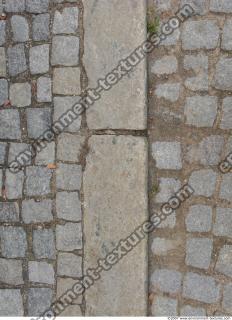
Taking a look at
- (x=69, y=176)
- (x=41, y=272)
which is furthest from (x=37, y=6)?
(x=41, y=272)

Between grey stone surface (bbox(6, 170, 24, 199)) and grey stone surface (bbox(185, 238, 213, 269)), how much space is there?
1.34 metres

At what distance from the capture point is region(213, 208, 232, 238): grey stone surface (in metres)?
3.21

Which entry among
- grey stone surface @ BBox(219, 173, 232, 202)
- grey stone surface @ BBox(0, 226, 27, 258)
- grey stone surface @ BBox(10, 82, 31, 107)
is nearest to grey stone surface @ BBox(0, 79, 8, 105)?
grey stone surface @ BBox(10, 82, 31, 107)

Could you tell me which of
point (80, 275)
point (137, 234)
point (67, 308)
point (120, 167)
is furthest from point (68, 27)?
point (67, 308)

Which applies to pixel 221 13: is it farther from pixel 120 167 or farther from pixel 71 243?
pixel 71 243

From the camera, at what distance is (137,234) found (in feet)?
10.7

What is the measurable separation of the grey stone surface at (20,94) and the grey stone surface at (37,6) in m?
0.54

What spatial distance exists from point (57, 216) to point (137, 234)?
63cm

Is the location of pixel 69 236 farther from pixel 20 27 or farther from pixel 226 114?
pixel 20 27

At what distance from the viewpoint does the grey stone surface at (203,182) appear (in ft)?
10.5

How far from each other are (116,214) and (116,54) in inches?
45.8

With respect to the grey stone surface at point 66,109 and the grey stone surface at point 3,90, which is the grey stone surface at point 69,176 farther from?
the grey stone surface at point 3,90

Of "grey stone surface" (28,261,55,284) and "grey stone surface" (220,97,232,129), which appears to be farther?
"grey stone surface" (28,261,55,284)

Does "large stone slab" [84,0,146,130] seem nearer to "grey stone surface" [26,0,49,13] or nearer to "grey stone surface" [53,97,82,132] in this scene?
"grey stone surface" [53,97,82,132]
